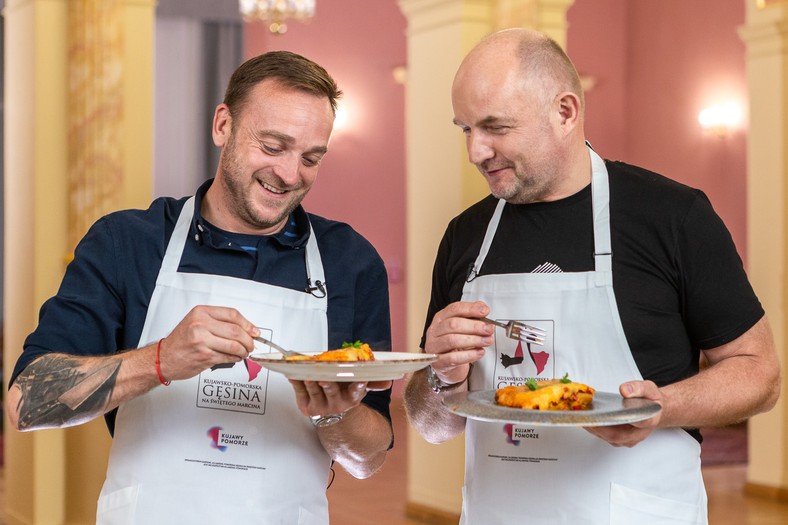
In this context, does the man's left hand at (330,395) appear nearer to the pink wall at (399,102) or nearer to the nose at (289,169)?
the nose at (289,169)

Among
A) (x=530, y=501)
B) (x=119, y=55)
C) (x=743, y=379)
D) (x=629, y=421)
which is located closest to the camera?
(x=629, y=421)

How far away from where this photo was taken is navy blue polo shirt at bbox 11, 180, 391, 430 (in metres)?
2.08

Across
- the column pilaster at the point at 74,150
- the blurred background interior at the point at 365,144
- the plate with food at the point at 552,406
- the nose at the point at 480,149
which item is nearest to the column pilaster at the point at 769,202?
the blurred background interior at the point at 365,144

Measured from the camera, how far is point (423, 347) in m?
2.36

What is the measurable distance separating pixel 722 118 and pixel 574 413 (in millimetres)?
9470

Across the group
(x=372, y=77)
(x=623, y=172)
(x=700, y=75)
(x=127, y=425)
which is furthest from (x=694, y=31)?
(x=127, y=425)

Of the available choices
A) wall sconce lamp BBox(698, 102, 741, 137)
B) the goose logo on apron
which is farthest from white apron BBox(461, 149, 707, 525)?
wall sconce lamp BBox(698, 102, 741, 137)

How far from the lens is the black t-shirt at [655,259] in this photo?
213 cm

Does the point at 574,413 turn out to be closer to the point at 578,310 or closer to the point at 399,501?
the point at 578,310

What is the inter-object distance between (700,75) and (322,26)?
13.2 feet

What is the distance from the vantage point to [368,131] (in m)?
11.1

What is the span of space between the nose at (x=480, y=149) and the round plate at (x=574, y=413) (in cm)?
56

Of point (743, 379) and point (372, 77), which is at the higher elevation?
point (372, 77)

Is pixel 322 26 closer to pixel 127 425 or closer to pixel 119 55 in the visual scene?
pixel 119 55
